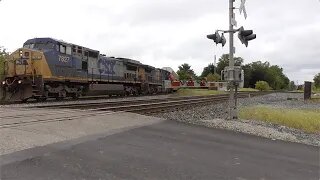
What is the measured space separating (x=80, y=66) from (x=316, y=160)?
18953 millimetres

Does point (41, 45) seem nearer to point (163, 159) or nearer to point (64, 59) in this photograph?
point (64, 59)

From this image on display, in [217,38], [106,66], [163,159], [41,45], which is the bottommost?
[163,159]

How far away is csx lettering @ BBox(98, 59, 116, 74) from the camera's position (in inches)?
Answer: 1113

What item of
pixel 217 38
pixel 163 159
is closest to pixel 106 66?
pixel 217 38

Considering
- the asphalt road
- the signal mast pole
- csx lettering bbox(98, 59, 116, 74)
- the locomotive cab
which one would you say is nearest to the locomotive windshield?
the locomotive cab

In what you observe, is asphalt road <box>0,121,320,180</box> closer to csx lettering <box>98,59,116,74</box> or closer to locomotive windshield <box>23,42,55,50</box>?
locomotive windshield <box>23,42,55,50</box>

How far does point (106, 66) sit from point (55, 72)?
24.1ft

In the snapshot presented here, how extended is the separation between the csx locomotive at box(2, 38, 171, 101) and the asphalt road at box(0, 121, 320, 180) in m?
12.8

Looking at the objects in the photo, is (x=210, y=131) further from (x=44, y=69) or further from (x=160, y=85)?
(x=160, y=85)

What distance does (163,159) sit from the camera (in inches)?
272

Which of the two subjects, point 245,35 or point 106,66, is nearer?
point 245,35

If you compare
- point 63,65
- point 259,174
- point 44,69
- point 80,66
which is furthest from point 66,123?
point 80,66

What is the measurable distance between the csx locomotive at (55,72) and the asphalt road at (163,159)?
12842mm

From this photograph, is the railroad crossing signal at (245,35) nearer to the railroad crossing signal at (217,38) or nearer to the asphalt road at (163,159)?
the railroad crossing signal at (217,38)
